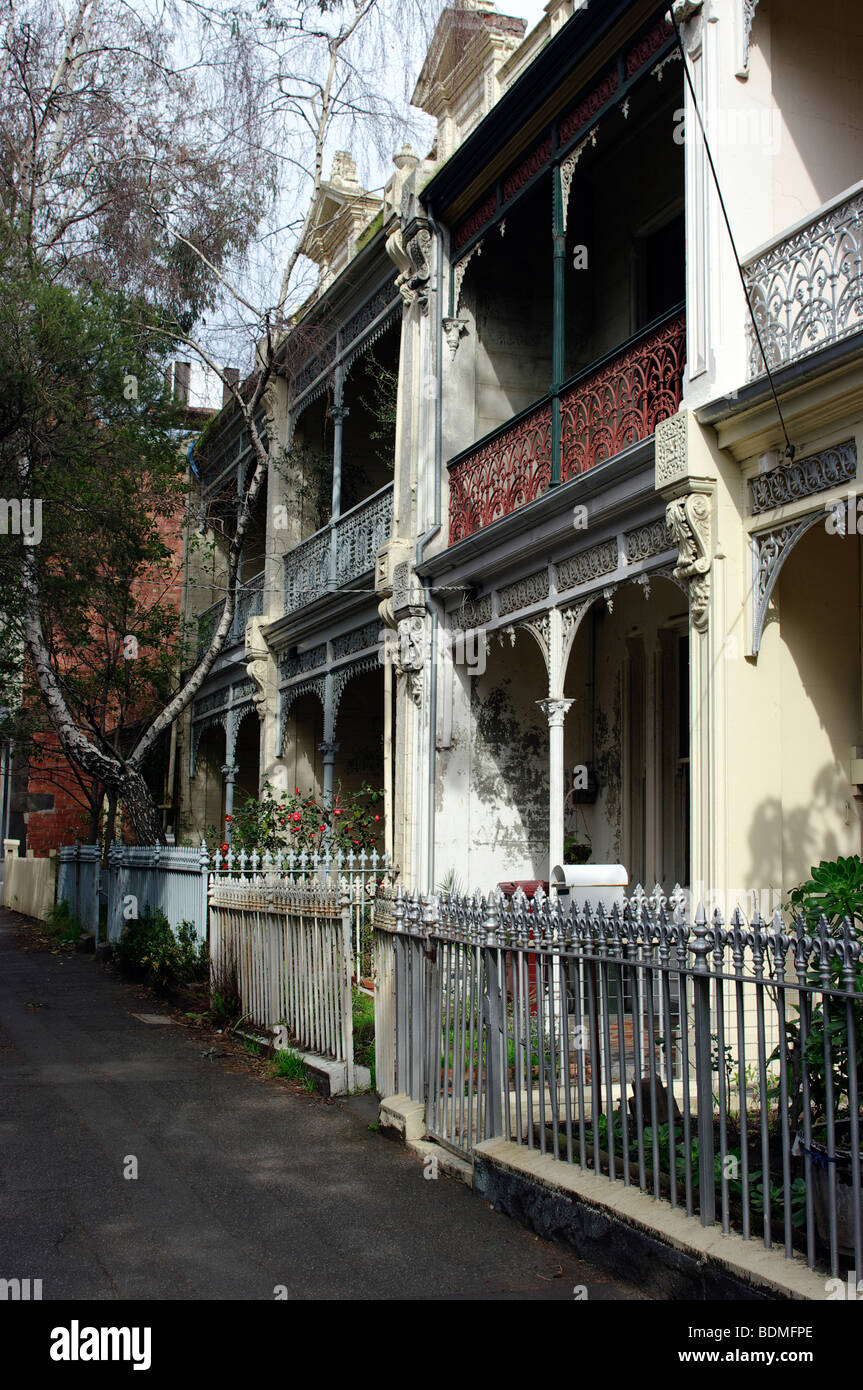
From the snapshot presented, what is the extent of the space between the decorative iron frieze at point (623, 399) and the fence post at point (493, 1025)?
13.3ft

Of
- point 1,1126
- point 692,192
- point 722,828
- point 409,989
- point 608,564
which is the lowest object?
point 1,1126

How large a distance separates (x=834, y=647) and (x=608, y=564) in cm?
218

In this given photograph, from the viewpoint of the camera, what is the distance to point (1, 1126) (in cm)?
739

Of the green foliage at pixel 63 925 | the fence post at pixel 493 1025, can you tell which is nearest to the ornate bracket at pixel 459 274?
the fence post at pixel 493 1025

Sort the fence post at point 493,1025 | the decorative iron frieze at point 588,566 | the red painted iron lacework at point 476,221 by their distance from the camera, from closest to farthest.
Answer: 1. the fence post at point 493,1025
2. the decorative iron frieze at point 588,566
3. the red painted iron lacework at point 476,221

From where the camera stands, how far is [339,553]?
15453mm

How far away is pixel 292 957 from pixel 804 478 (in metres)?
4.78

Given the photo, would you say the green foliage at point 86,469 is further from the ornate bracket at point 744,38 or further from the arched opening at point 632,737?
the ornate bracket at point 744,38

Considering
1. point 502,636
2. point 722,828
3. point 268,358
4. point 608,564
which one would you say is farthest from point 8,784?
point 722,828

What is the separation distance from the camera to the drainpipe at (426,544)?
12.2m

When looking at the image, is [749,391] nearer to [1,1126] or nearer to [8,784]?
[1,1126]

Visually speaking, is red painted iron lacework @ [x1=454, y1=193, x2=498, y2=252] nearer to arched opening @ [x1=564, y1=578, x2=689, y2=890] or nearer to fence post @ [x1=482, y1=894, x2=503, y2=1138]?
arched opening @ [x1=564, y1=578, x2=689, y2=890]

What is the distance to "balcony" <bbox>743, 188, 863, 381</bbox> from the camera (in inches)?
275
